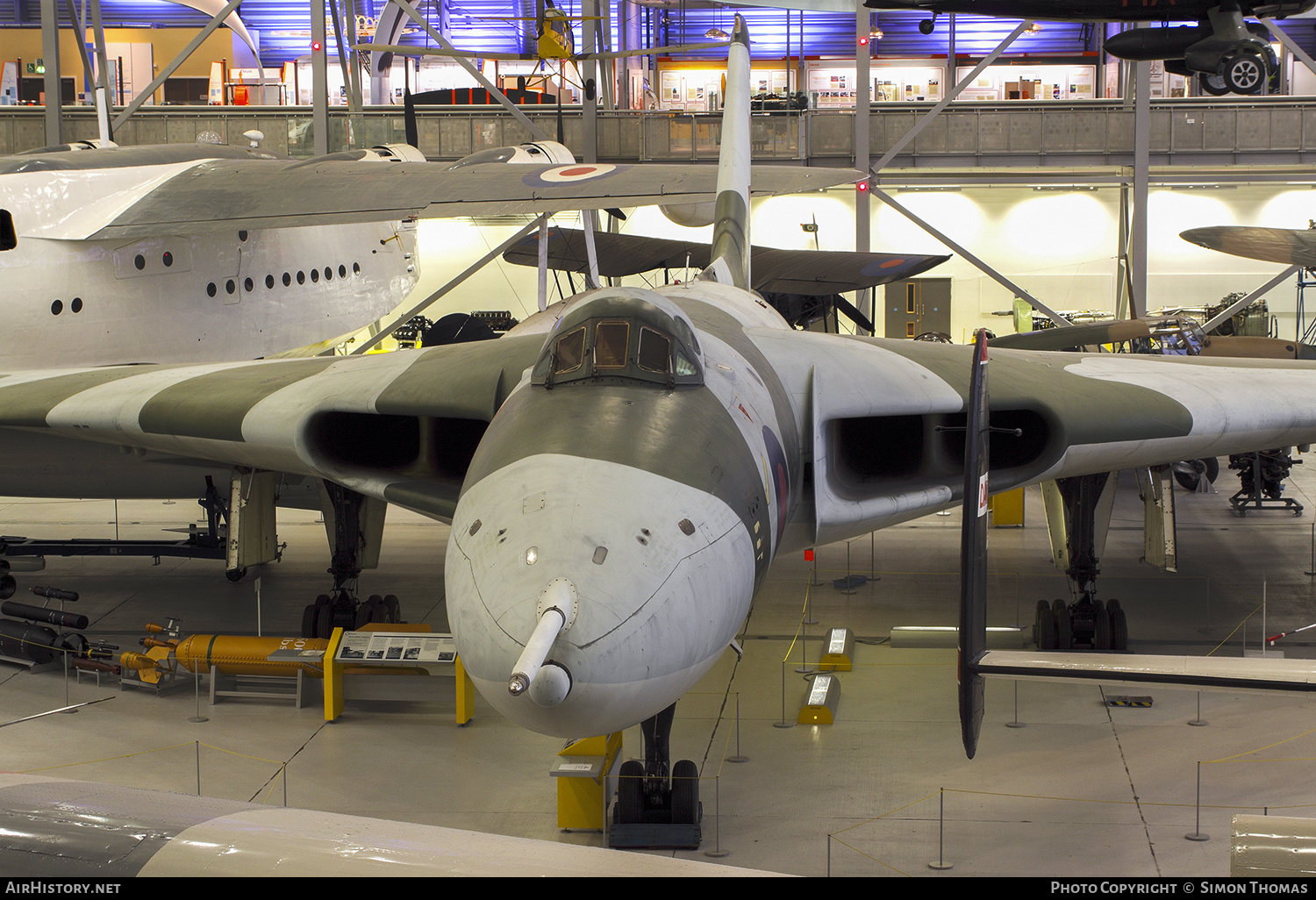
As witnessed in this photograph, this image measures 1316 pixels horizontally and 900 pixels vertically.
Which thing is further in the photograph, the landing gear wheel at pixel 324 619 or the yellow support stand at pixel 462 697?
the landing gear wheel at pixel 324 619

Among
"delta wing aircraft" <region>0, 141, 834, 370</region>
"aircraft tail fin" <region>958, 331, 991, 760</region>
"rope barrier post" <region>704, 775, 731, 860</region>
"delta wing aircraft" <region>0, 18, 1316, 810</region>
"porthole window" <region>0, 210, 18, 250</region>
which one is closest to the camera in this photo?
"delta wing aircraft" <region>0, 18, 1316, 810</region>

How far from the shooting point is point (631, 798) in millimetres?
7324

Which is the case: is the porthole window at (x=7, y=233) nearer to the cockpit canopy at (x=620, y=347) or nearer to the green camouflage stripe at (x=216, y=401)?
the green camouflage stripe at (x=216, y=401)

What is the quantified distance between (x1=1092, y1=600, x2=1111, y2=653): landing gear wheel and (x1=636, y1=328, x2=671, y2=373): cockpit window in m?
5.92

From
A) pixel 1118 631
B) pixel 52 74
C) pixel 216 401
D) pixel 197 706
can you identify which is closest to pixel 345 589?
pixel 197 706

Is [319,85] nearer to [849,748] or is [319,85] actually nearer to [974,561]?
[849,748]

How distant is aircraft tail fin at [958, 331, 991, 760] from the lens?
5.91 m

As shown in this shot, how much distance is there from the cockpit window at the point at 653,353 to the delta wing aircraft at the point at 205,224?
818 centimetres

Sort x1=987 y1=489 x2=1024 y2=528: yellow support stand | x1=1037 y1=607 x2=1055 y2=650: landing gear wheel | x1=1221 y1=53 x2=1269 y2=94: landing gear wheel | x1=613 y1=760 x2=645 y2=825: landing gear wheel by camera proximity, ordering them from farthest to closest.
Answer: x1=987 y1=489 x2=1024 y2=528: yellow support stand, x1=1221 y1=53 x2=1269 y2=94: landing gear wheel, x1=1037 y1=607 x2=1055 y2=650: landing gear wheel, x1=613 y1=760 x2=645 y2=825: landing gear wheel

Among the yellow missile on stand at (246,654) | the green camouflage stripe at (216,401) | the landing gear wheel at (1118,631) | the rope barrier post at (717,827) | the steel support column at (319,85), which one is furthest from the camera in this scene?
the steel support column at (319,85)

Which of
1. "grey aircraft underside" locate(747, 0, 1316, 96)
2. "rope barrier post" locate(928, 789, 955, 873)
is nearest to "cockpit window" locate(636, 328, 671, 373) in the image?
"rope barrier post" locate(928, 789, 955, 873)

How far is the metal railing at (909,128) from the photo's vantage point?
70.7 feet

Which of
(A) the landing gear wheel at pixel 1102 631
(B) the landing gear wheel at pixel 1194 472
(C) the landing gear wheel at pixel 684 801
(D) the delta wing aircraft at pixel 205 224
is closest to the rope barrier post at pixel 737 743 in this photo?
(C) the landing gear wheel at pixel 684 801

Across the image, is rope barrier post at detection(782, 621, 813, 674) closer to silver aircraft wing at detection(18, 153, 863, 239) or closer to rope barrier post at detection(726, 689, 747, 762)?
rope barrier post at detection(726, 689, 747, 762)
